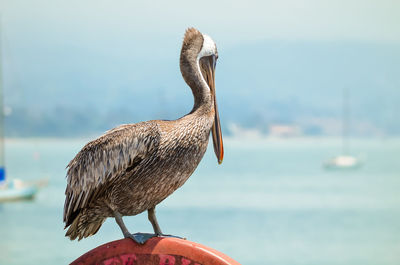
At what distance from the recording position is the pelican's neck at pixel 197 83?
3.83 metres

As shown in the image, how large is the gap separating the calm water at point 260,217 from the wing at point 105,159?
18.4 m

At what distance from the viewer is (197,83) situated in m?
3.83

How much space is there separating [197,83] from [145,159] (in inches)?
17.9

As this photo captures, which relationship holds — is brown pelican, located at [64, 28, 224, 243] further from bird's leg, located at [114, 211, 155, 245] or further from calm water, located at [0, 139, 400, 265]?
calm water, located at [0, 139, 400, 265]

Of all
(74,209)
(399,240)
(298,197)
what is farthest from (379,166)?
(74,209)

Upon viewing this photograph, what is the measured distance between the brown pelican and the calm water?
18389 mm

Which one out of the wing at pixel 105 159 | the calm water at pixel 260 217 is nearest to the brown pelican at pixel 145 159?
the wing at pixel 105 159

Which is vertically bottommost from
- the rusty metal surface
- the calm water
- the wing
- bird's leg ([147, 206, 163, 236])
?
the calm water

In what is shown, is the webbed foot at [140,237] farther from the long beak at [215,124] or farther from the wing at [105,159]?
the long beak at [215,124]

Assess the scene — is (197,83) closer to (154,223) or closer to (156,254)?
(154,223)

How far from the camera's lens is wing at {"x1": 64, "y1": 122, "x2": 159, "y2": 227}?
371 cm

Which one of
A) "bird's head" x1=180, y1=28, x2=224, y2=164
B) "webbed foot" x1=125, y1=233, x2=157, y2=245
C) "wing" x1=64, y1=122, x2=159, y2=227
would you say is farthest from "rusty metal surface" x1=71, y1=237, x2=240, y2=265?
"bird's head" x1=180, y1=28, x2=224, y2=164

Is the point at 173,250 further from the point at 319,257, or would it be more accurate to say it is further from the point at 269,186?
the point at 269,186

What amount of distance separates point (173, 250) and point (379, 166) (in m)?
59.5
